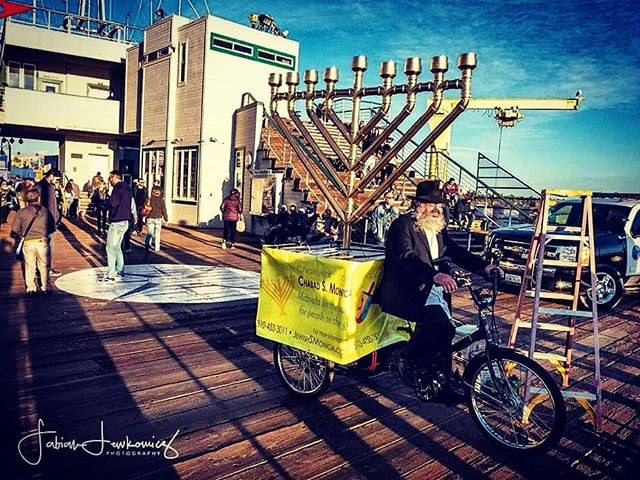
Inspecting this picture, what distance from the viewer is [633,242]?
962 cm

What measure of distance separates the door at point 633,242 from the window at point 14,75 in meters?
28.0

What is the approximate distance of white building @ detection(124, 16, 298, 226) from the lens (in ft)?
66.5

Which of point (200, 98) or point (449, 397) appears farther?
point (200, 98)

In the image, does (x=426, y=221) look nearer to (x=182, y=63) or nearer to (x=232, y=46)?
(x=232, y=46)

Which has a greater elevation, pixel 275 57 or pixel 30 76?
pixel 275 57

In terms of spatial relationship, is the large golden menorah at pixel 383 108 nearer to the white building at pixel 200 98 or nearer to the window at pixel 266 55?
the white building at pixel 200 98

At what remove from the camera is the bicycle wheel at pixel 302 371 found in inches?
165

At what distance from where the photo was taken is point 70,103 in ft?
78.9

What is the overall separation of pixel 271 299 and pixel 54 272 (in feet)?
24.1

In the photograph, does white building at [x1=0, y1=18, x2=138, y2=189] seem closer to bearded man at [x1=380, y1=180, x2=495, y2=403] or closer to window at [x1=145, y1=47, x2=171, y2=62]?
window at [x1=145, y1=47, x2=171, y2=62]

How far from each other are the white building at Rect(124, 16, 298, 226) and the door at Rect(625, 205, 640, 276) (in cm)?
1350

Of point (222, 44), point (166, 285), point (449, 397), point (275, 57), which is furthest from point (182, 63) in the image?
point (449, 397)

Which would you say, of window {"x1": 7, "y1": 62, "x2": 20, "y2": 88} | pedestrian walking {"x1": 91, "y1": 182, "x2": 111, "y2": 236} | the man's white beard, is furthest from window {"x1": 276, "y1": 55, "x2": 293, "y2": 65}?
the man's white beard

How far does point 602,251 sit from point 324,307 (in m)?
7.96
